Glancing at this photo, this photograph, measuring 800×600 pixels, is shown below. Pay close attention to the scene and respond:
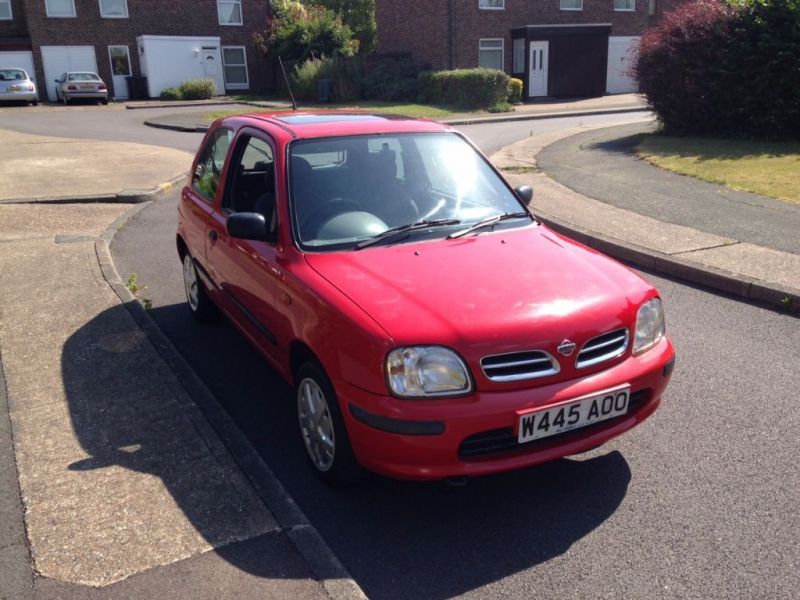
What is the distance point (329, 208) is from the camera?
4.31 m

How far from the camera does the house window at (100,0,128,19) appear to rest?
38675 millimetres

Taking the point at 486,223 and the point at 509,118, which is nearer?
the point at 486,223

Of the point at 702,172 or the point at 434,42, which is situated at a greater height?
the point at 434,42

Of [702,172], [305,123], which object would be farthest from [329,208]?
[702,172]

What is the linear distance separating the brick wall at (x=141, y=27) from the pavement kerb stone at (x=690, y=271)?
36.3 m

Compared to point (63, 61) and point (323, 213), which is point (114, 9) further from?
point (323, 213)

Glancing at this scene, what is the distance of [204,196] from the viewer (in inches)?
225

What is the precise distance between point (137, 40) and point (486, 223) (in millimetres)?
40350

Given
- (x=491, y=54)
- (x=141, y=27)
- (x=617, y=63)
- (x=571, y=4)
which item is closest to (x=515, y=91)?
(x=491, y=54)

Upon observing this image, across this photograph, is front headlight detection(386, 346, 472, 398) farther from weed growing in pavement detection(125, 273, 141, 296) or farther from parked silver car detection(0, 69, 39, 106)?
parked silver car detection(0, 69, 39, 106)

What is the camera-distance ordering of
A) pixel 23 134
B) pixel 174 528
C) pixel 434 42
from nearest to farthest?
pixel 174 528
pixel 23 134
pixel 434 42

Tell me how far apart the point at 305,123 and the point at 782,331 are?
152 inches

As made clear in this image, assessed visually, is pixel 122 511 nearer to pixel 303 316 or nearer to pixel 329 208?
pixel 303 316

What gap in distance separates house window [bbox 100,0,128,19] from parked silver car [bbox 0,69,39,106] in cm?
703
